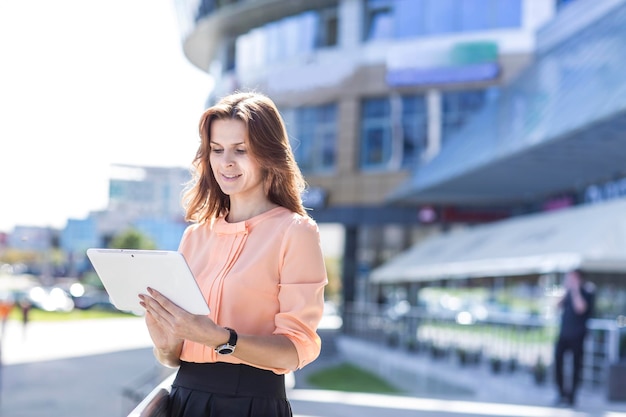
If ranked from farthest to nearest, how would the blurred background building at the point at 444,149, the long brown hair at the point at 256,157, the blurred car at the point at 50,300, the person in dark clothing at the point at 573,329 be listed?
Answer: the blurred car at the point at 50,300, the blurred background building at the point at 444,149, the person in dark clothing at the point at 573,329, the long brown hair at the point at 256,157

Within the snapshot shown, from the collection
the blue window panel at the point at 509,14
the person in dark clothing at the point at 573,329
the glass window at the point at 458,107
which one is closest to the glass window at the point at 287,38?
the glass window at the point at 458,107

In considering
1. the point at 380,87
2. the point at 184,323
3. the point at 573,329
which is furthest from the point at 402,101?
the point at 184,323

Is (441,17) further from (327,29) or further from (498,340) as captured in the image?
(498,340)

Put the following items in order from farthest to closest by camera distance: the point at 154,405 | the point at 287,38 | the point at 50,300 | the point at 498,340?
the point at 50,300, the point at 287,38, the point at 498,340, the point at 154,405

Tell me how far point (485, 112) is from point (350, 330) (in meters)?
8.53

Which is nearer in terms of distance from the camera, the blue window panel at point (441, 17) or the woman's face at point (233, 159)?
the woman's face at point (233, 159)

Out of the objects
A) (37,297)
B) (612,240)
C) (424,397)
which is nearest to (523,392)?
(424,397)

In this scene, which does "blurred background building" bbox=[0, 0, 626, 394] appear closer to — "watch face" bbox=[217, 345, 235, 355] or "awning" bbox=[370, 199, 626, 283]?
"awning" bbox=[370, 199, 626, 283]

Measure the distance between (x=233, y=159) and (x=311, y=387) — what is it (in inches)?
497

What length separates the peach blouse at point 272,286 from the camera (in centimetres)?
217

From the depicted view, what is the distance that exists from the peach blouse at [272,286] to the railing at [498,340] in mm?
9415

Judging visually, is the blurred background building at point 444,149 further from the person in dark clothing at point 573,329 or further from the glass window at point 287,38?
the person in dark clothing at point 573,329

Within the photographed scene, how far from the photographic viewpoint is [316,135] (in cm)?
3127

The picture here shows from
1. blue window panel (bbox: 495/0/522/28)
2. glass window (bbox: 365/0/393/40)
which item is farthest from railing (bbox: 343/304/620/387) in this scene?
glass window (bbox: 365/0/393/40)
